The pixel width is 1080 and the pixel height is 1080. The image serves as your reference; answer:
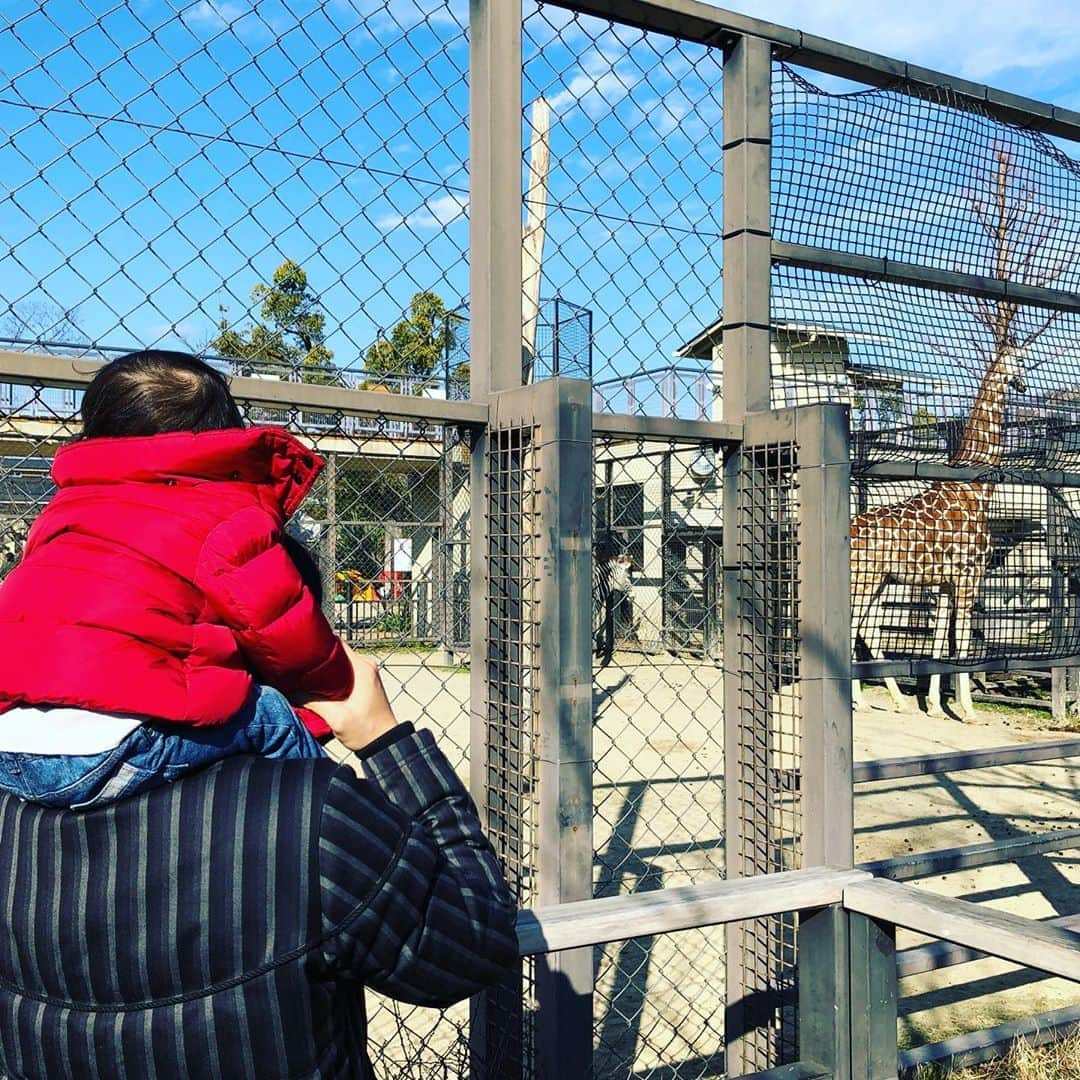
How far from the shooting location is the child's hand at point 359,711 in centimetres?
132

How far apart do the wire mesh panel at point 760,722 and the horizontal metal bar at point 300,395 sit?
76 centimetres

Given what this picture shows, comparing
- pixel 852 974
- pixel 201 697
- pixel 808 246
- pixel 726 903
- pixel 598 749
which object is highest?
pixel 808 246

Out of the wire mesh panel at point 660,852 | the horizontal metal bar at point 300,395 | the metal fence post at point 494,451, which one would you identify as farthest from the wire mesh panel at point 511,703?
the wire mesh panel at point 660,852

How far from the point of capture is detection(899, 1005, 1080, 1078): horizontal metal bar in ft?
8.61

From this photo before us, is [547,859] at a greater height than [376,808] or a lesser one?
lesser

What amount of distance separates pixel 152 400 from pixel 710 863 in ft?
16.3

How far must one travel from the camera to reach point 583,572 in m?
2.07

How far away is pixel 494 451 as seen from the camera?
2250 millimetres

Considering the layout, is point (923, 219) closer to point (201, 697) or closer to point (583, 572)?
point (583, 572)

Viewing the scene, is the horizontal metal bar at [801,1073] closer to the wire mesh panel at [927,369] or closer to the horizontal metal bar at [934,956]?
the horizontal metal bar at [934,956]

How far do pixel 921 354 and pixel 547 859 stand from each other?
5.85ft

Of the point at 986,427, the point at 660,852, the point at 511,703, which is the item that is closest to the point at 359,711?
the point at 511,703

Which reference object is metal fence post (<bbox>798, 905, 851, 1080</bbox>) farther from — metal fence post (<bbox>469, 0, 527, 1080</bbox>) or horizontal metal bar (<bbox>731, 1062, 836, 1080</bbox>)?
metal fence post (<bbox>469, 0, 527, 1080</bbox>)

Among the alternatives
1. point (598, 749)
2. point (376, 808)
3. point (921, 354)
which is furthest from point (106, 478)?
point (598, 749)
